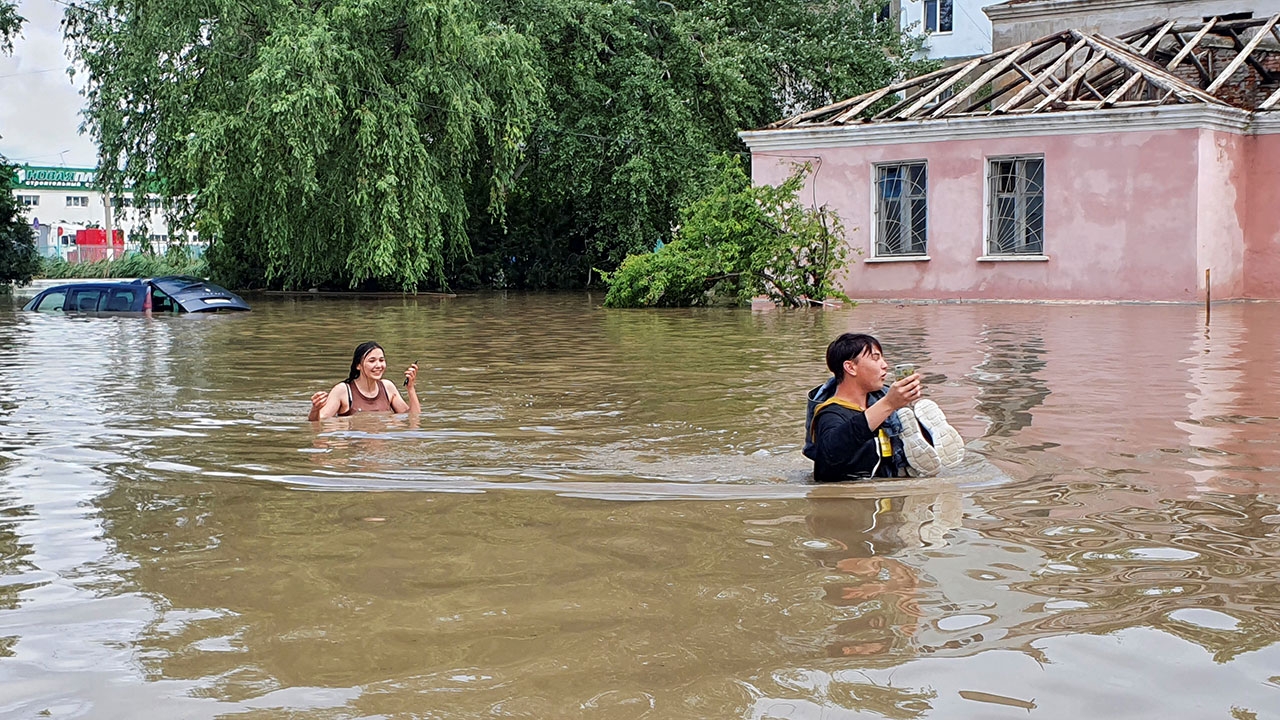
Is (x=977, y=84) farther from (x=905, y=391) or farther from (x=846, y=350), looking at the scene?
(x=905, y=391)

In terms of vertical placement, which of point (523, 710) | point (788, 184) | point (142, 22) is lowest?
point (523, 710)

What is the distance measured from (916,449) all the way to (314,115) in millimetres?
24647

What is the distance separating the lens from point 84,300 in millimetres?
29969

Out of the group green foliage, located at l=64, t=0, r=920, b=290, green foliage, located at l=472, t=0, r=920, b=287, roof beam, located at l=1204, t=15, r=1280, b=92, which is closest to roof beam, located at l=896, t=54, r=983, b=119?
roof beam, located at l=1204, t=15, r=1280, b=92

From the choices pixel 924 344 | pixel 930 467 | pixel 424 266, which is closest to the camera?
pixel 930 467

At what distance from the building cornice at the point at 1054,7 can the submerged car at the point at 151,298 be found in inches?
880

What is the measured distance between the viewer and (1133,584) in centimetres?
573

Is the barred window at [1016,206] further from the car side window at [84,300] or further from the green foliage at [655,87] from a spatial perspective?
the car side window at [84,300]

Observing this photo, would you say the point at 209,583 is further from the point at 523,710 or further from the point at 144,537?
the point at 523,710

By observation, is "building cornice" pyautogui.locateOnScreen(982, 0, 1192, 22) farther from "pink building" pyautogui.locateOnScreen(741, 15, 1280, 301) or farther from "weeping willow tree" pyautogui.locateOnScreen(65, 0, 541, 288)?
"weeping willow tree" pyautogui.locateOnScreen(65, 0, 541, 288)

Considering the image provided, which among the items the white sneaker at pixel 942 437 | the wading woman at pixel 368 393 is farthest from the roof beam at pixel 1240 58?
the white sneaker at pixel 942 437

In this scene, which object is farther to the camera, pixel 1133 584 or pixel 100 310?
pixel 100 310

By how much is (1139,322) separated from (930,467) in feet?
50.2

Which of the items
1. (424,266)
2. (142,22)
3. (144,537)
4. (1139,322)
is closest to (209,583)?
(144,537)
